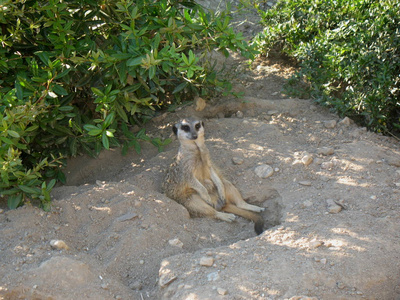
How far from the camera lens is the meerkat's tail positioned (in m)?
3.05

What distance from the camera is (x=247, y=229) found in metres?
3.19

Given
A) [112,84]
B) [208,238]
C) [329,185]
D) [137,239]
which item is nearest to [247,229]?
[208,238]

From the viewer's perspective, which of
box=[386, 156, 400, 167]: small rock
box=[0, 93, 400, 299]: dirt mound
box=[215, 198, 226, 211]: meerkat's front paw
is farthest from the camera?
box=[215, 198, 226, 211]: meerkat's front paw

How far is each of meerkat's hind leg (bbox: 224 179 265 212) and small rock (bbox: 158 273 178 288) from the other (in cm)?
119

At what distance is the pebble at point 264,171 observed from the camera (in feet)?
11.1

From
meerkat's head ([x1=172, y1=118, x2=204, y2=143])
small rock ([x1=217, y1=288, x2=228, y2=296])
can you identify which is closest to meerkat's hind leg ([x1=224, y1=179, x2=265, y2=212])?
meerkat's head ([x1=172, y1=118, x2=204, y2=143])

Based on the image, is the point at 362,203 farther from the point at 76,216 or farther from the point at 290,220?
the point at 76,216

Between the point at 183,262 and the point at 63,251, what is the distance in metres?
0.72

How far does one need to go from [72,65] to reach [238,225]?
1719 millimetres

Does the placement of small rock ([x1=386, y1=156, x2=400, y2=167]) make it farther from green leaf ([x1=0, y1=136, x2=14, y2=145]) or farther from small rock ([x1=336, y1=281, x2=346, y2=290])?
green leaf ([x1=0, y1=136, x2=14, y2=145])

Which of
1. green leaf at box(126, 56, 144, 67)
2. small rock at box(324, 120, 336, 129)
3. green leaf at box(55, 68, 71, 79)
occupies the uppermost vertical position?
green leaf at box(126, 56, 144, 67)

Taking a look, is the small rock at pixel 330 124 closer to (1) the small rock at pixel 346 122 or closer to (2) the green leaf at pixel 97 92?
(1) the small rock at pixel 346 122

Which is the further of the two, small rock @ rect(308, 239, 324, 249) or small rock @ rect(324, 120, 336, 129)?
small rock @ rect(324, 120, 336, 129)

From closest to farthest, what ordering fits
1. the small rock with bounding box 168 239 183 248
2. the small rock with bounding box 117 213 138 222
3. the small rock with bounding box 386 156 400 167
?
the small rock with bounding box 168 239 183 248, the small rock with bounding box 117 213 138 222, the small rock with bounding box 386 156 400 167
